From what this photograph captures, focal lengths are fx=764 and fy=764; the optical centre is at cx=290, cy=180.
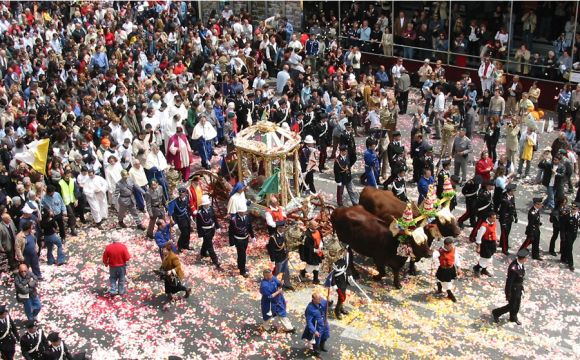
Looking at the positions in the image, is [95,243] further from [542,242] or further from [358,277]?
[542,242]

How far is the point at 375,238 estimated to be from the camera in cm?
1488

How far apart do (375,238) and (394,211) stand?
904 mm

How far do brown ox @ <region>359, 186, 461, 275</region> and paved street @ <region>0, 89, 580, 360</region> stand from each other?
0.97 metres

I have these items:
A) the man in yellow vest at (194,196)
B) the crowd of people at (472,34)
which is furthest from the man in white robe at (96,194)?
Result: the crowd of people at (472,34)

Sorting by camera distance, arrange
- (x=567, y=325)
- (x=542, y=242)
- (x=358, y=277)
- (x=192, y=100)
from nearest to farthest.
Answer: (x=567, y=325) < (x=358, y=277) < (x=542, y=242) < (x=192, y=100)

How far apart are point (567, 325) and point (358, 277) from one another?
402cm

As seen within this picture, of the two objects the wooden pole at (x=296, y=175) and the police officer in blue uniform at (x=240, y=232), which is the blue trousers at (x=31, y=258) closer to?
the police officer in blue uniform at (x=240, y=232)

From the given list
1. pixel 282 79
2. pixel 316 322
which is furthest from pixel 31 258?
pixel 282 79

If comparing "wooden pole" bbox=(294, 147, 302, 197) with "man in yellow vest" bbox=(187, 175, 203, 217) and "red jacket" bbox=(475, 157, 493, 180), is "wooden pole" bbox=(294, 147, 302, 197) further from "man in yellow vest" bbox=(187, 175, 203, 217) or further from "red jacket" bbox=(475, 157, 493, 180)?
"red jacket" bbox=(475, 157, 493, 180)

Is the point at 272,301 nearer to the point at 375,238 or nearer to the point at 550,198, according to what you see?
the point at 375,238

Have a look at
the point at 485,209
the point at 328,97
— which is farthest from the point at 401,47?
the point at 485,209

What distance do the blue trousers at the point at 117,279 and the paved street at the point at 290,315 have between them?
0.19 meters

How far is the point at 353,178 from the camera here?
2003 cm

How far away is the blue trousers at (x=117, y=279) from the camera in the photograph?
14.7 meters
